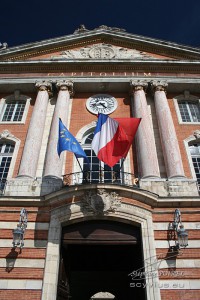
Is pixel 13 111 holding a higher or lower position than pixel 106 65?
lower

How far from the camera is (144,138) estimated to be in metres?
14.8

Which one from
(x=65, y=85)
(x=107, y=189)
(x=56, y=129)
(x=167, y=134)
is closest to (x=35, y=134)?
(x=56, y=129)

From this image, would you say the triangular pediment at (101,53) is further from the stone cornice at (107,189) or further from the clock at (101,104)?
the stone cornice at (107,189)

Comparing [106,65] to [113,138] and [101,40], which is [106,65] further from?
[113,138]

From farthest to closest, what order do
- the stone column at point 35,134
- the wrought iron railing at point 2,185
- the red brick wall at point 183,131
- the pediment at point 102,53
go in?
the pediment at point 102,53, the red brick wall at point 183,131, the stone column at point 35,134, the wrought iron railing at point 2,185

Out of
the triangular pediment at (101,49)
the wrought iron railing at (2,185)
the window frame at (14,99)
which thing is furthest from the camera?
the triangular pediment at (101,49)

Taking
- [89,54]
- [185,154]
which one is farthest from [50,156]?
[89,54]

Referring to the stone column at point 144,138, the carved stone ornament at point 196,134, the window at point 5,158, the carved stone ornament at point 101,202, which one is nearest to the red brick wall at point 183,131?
the carved stone ornament at point 196,134

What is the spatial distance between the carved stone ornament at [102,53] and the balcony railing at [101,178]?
29.3ft

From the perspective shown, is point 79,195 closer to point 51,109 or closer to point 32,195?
point 32,195

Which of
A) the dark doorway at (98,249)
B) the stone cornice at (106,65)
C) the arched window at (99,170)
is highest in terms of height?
the stone cornice at (106,65)

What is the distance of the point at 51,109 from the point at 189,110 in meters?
8.21

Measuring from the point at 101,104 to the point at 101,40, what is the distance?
5.45 m

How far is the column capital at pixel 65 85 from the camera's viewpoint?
58.1ft
